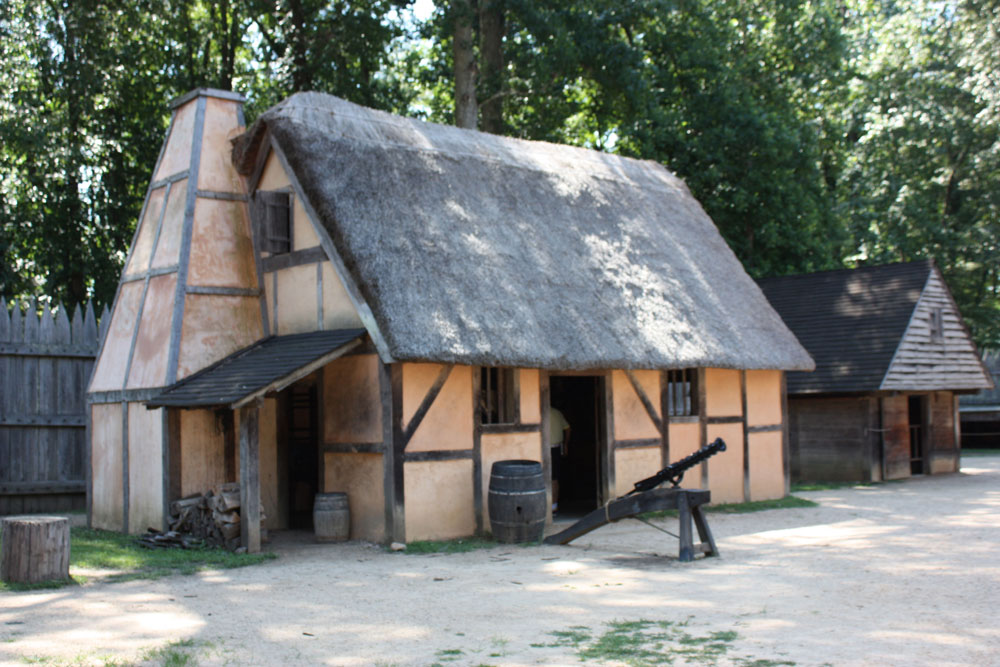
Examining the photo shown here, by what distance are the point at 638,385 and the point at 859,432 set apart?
23.0 ft

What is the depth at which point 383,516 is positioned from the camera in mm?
11820

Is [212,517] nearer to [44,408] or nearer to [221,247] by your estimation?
[221,247]

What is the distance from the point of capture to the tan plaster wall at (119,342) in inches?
534

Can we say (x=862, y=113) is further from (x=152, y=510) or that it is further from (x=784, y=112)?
(x=152, y=510)

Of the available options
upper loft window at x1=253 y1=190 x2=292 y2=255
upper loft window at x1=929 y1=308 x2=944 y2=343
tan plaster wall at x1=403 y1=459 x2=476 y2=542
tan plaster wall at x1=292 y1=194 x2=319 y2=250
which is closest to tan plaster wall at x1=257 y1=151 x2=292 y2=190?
upper loft window at x1=253 y1=190 x2=292 y2=255

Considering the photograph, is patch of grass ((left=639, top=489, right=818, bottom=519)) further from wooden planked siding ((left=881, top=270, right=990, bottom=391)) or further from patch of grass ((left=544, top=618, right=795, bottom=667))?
patch of grass ((left=544, top=618, right=795, bottom=667))

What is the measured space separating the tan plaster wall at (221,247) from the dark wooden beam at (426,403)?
326 cm

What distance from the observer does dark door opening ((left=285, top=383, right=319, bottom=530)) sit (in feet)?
45.6

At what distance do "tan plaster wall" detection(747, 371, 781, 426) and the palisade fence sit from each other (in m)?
9.80

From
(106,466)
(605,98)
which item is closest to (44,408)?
(106,466)

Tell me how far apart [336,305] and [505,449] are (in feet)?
8.96

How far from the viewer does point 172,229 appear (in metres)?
13.6

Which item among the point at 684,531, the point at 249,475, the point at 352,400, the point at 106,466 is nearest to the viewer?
the point at 684,531

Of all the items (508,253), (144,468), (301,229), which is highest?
(301,229)
